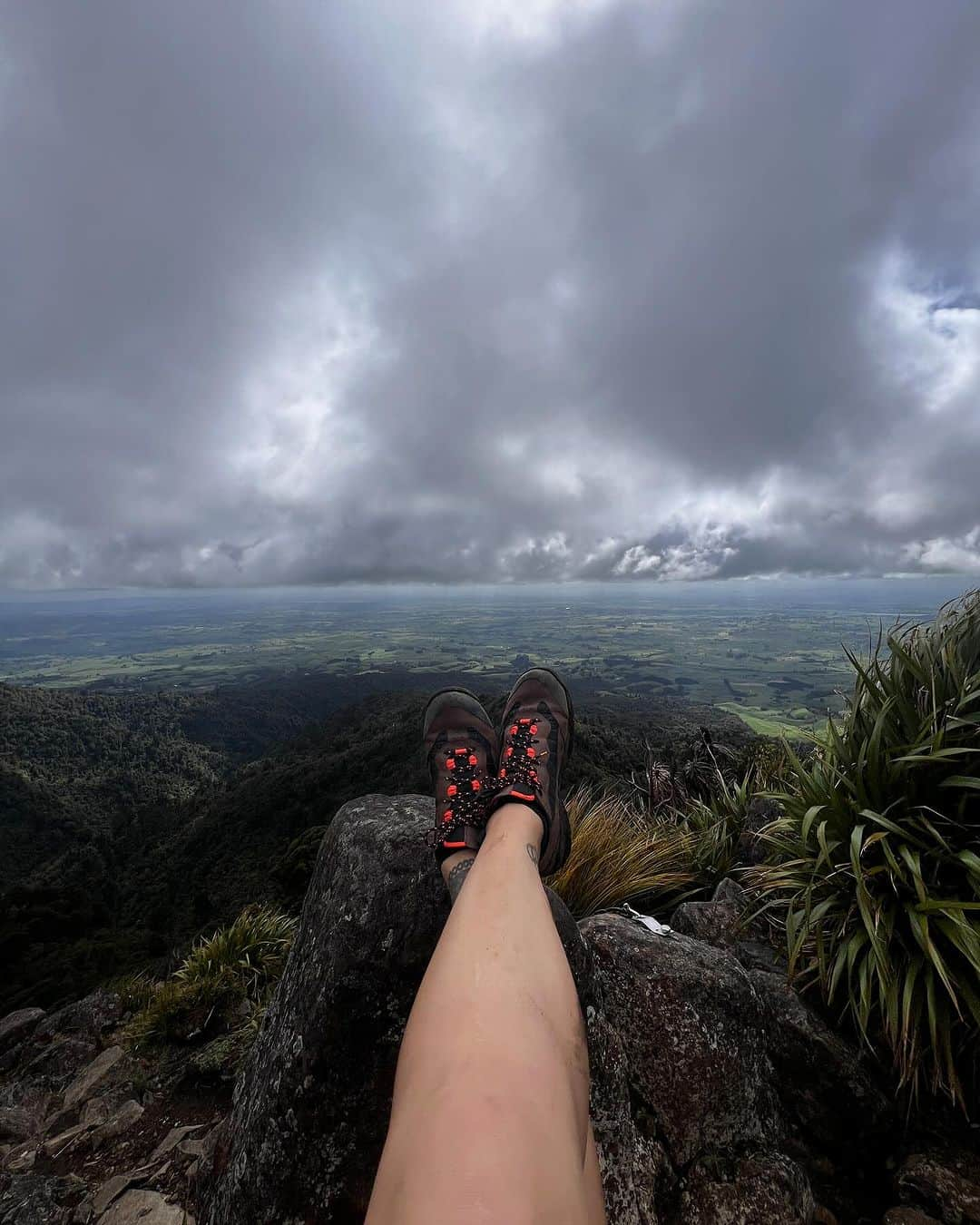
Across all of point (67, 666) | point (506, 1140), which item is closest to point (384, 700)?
point (506, 1140)

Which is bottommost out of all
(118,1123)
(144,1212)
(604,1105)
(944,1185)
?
(118,1123)

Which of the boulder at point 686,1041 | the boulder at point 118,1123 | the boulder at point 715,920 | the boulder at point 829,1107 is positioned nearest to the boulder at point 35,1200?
the boulder at point 118,1123

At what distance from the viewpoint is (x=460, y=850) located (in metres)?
2.17

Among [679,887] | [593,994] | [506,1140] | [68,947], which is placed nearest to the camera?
[506,1140]

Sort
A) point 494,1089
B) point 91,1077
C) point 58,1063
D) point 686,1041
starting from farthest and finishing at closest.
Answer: point 58,1063 < point 91,1077 < point 686,1041 < point 494,1089

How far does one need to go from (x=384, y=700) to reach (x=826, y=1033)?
5503cm

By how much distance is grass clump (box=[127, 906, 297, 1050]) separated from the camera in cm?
344

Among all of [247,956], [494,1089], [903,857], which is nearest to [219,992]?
[247,956]

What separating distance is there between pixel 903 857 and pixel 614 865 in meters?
1.94

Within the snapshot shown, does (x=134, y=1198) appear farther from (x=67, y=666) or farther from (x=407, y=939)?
(x=67, y=666)

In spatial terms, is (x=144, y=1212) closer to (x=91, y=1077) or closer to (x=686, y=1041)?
(x=91, y=1077)

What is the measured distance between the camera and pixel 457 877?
6.56 ft

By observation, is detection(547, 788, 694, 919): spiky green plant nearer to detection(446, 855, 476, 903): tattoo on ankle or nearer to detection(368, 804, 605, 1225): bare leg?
detection(446, 855, 476, 903): tattoo on ankle

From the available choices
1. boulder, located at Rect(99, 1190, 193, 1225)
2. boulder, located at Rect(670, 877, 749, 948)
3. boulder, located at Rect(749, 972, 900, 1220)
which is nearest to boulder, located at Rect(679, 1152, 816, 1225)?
boulder, located at Rect(749, 972, 900, 1220)
